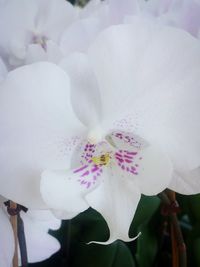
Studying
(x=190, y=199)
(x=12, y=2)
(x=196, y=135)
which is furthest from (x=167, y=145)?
(x=190, y=199)

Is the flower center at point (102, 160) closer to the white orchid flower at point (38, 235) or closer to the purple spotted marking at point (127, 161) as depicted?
the purple spotted marking at point (127, 161)

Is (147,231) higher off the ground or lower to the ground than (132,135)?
lower

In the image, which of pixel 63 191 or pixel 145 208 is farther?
pixel 145 208

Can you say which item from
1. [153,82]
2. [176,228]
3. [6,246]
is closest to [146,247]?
A: [176,228]

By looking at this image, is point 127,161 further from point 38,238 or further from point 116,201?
point 38,238

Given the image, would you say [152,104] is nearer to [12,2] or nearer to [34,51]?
[34,51]

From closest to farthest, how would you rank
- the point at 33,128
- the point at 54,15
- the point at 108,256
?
the point at 33,128 → the point at 54,15 → the point at 108,256

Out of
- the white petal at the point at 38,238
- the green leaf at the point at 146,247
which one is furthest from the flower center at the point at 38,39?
the green leaf at the point at 146,247
